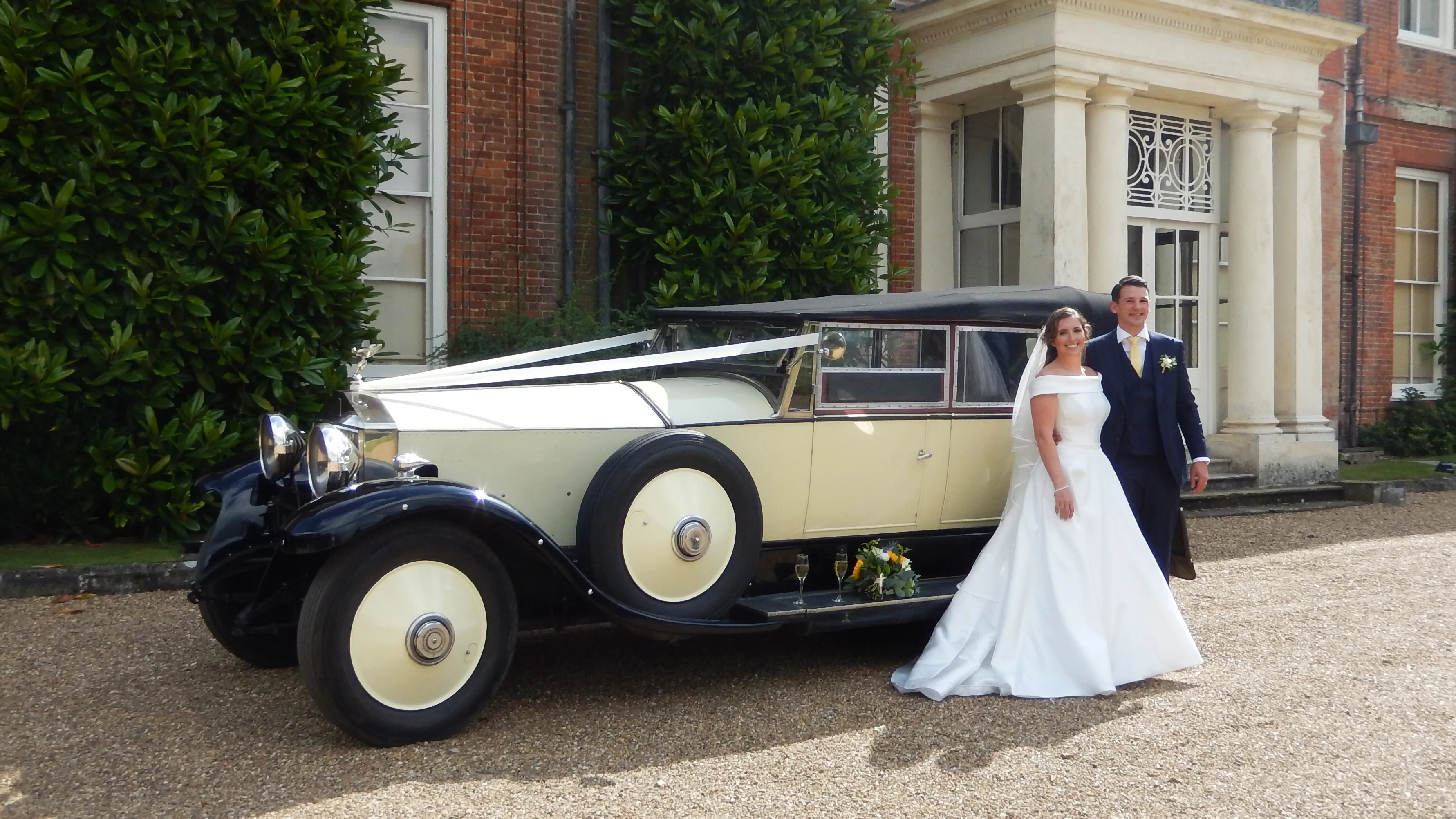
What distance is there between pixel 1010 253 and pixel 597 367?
Result: 24.3ft

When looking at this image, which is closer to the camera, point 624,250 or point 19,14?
point 19,14

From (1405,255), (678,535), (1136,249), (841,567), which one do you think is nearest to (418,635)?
(678,535)

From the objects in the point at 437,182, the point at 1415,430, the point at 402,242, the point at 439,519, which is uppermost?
the point at 437,182

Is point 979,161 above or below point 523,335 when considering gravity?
above

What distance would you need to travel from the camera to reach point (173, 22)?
23.0 feet

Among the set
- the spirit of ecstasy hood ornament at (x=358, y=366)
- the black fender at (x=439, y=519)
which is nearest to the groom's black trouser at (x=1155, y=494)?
the black fender at (x=439, y=519)

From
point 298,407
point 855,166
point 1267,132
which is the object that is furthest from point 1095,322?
point 1267,132

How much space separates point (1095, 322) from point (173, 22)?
5.38m

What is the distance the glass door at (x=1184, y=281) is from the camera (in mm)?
11961

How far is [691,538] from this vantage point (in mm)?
4684

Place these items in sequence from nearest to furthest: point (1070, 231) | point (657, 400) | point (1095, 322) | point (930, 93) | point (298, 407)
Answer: point (657, 400)
point (1095, 322)
point (298, 407)
point (1070, 231)
point (930, 93)

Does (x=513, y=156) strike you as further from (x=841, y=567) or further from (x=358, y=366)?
(x=841, y=567)

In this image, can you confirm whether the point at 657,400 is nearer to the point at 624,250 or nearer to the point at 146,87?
the point at 146,87

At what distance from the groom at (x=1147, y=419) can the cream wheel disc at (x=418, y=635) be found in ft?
9.99
